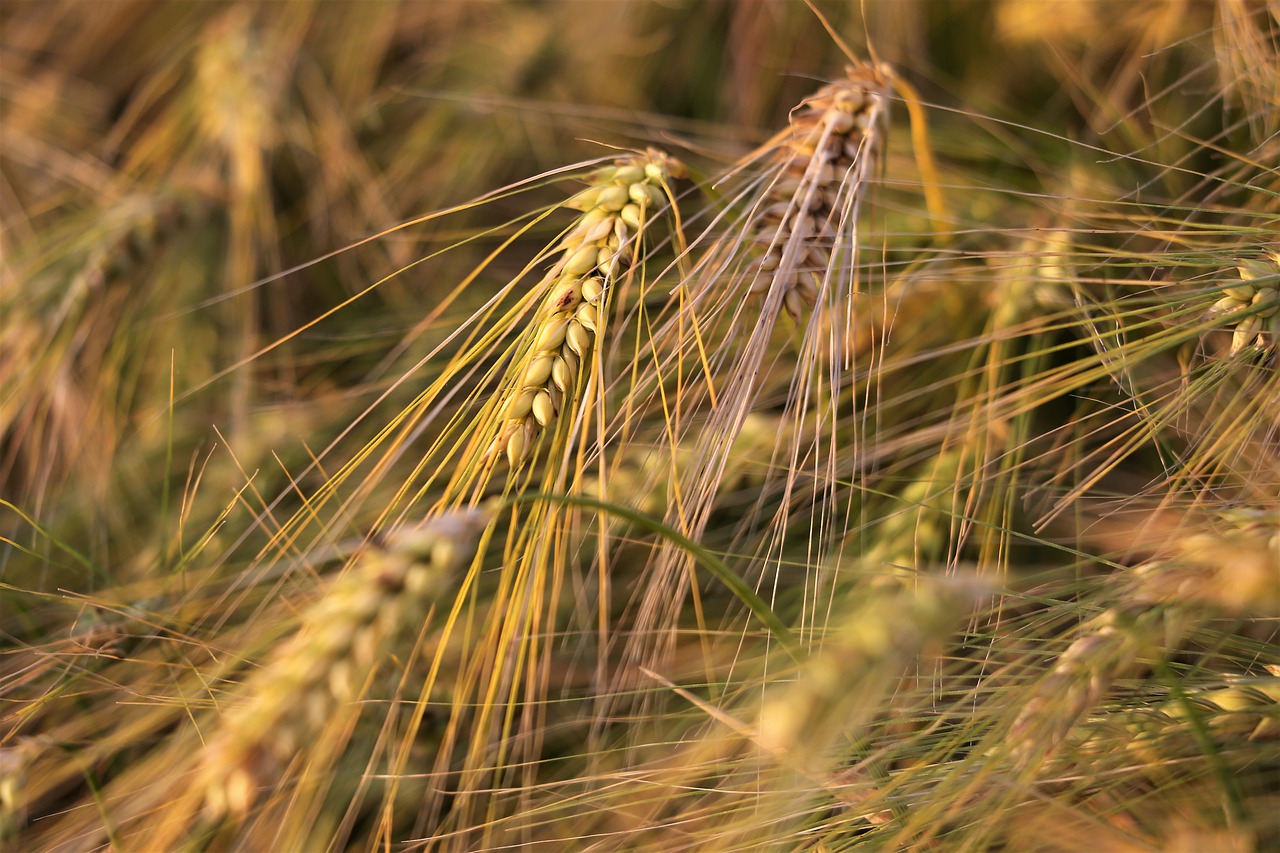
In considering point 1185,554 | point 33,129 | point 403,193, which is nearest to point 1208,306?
point 1185,554

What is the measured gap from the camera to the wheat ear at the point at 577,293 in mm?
463

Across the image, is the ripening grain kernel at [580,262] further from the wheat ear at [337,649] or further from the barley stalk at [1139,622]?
the barley stalk at [1139,622]

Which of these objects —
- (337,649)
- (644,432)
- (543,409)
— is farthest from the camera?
(644,432)

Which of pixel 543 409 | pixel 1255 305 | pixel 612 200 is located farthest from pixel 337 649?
pixel 1255 305

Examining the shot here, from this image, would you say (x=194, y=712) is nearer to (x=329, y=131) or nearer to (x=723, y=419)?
(x=723, y=419)

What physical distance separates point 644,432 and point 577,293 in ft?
0.79

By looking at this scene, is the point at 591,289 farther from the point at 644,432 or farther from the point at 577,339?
the point at 644,432

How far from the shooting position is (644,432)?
705 millimetres

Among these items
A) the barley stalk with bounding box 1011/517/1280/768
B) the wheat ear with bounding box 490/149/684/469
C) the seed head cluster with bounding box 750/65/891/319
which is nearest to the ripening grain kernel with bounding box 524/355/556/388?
the wheat ear with bounding box 490/149/684/469

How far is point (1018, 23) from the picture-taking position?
922 millimetres

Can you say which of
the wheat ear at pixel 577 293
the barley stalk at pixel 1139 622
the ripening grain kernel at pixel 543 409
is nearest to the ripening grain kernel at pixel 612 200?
the wheat ear at pixel 577 293

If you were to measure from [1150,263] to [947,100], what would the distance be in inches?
21.7

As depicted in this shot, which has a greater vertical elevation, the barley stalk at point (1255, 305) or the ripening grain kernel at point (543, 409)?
the barley stalk at point (1255, 305)

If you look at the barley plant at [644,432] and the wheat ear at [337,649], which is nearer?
the wheat ear at [337,649]
